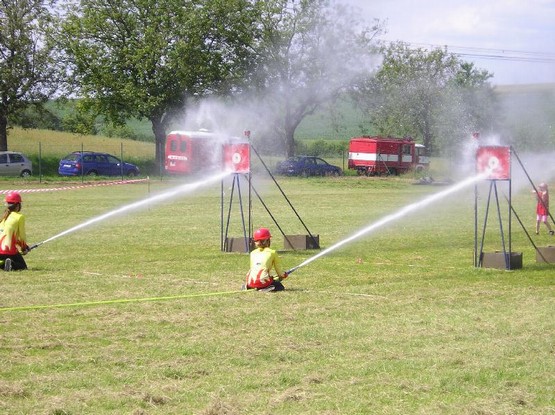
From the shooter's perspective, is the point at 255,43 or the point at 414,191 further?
the point at 255,43

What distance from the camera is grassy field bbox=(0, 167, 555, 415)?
876 cm

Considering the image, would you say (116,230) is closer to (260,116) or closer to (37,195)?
(37,195)

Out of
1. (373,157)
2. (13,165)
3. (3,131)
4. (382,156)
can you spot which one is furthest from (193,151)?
(382,156)

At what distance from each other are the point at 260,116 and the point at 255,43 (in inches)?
206

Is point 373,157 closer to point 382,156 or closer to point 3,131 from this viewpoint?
point 382,156

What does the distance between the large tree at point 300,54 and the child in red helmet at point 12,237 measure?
4549 cm

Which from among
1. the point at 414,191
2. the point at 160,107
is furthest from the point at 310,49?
the point at 414,191

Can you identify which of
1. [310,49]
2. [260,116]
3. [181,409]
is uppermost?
[310,49]

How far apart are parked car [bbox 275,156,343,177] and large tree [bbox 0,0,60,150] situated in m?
16.0

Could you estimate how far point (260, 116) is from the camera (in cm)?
6412

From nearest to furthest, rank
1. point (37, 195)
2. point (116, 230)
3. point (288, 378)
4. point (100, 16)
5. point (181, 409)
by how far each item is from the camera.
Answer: point (181, 409) < point (288, 378) < point (116, 230) < point (37, 195) < point (100, 16)

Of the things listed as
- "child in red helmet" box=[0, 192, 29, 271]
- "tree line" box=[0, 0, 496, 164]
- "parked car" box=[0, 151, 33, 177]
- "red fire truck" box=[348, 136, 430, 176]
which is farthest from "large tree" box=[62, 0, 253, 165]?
"child in red helmet" box=[0, 192, 29, 271]

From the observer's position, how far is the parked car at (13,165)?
50906 mm

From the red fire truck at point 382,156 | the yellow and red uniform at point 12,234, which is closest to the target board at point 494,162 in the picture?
the yellow and red uniform at point 12,234
